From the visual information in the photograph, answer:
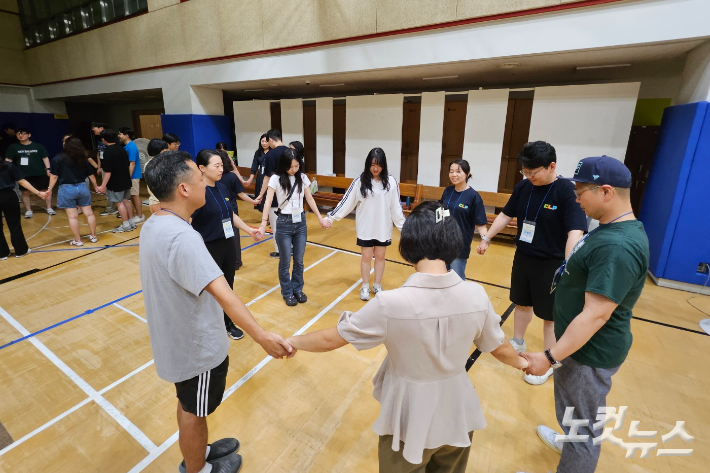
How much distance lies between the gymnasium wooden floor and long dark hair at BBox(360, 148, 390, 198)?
1.37 meters

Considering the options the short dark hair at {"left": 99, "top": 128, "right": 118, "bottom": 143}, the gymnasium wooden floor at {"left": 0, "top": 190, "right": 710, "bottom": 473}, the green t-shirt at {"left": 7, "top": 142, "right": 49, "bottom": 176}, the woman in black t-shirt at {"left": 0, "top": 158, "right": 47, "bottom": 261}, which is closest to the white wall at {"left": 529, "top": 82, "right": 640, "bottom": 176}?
the gymnasium wooden floor at {"left": 0, "top": 190, "right": 710, "bottom": 473}

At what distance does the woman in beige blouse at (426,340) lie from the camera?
110cm

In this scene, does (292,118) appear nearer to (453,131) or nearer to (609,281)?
(453,131)

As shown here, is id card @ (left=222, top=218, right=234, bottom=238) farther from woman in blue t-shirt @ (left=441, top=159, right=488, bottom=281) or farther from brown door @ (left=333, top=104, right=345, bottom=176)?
brown door @ (left=333, top=104, right=345, bottom=176)

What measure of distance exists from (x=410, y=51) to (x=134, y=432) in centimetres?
593

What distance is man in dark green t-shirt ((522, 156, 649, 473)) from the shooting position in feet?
4.45

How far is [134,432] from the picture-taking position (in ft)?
7.37

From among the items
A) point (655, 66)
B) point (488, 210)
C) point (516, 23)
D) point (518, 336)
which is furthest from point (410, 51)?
point (518, 336)

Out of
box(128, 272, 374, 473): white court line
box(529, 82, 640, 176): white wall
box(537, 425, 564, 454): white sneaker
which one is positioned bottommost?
box(128, 272, 374, 473): white court line

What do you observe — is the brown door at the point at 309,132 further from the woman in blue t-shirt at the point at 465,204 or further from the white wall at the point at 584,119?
the woman in blue t-shirt at the point at 465,204

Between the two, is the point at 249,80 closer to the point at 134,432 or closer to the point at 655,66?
the point at 134,432

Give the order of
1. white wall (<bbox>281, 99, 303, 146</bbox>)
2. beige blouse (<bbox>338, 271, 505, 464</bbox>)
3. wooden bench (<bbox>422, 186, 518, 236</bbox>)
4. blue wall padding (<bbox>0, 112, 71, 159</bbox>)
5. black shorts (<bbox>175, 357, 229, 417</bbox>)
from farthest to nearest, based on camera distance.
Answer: blue wall padding (<bbox>0, 112, 71, 159</bbox>)
white wall (<bbox>281, 99, 303, 146</bbox>)
wooden bench (<bbox>422, 186, 518, 236</bbox>)
black shorts (<bbox>175, 357, 229, 417</bbox>)
beige blouse (<bbox>338, 271, 505, 464</bbox>)

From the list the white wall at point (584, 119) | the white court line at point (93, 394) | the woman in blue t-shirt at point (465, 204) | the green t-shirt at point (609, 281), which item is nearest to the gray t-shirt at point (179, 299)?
the white court line at point (93, 394)

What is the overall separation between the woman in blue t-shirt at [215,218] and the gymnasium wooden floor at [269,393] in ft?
3.03
